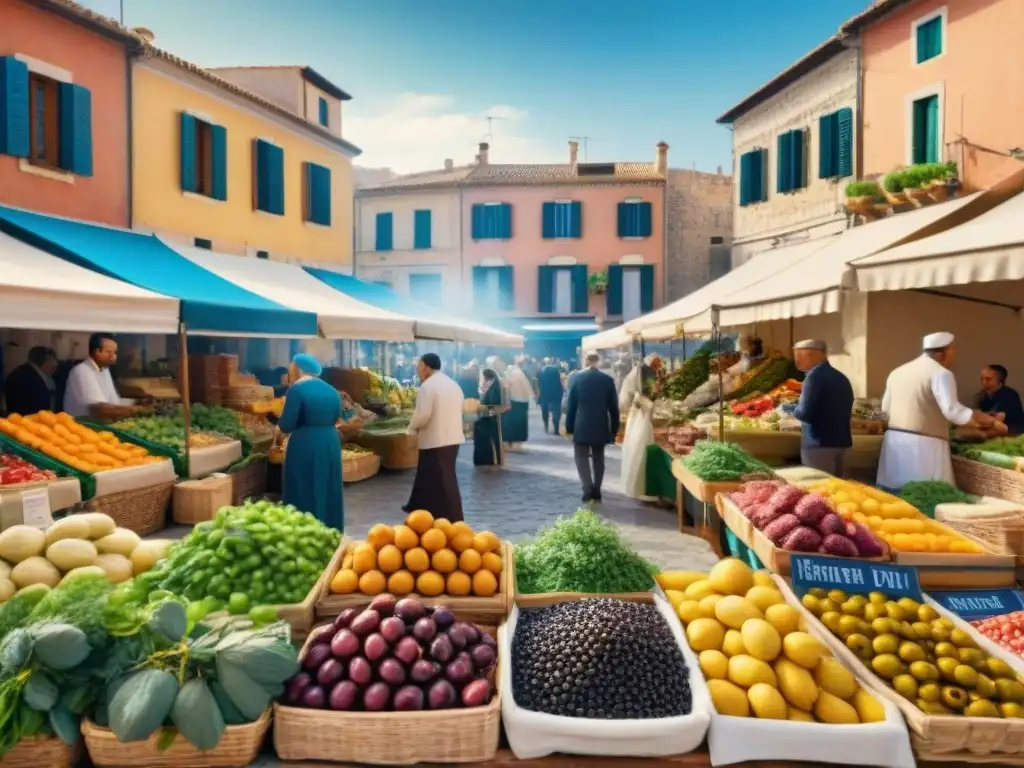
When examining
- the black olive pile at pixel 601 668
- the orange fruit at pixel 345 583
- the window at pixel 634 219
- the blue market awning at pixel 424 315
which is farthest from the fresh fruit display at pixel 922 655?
the window at pixel 634 219

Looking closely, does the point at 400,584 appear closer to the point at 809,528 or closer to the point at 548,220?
the point at 809,528

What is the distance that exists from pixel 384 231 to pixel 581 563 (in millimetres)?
28541

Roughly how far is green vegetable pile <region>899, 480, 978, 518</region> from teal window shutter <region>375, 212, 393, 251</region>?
27113 mm

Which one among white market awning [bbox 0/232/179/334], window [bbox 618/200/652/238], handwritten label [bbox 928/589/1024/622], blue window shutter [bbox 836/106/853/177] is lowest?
handwritten label [bbox 928/589/1024/622]

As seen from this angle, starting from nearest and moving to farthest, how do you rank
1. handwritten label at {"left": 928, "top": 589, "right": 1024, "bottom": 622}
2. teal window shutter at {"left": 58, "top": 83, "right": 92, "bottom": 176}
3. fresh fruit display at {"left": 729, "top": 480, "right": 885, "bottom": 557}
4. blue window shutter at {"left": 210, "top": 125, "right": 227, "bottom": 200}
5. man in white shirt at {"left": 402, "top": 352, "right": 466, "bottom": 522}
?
handwritten label at {"left": 928, "top": 589, "right": 1024, "bottom": 622} < fresh fruit display at {"left": 729, "top": 480, "right": 885, "bottom": 557} < man in white shirt at {"left": 402, "top": 352, "right": 466, "bottom": 522} < teal window shutter at {"left": 58, "top": 83, "right": 92, "bottom": 176} < blue window shutter at {"left": 210, "top": 125, "right": 227, "bottom": 200}

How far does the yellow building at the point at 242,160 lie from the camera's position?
11.7 metres

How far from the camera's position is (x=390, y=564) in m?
3.58

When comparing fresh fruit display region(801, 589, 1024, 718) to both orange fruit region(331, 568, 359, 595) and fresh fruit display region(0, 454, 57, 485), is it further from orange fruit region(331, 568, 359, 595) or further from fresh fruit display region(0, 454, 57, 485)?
fresh fruit display region(0, 454, 57, 485)

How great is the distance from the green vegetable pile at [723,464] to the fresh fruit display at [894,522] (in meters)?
1.11

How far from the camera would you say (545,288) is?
30.0 metres

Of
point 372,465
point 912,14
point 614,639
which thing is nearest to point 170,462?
point 372,465

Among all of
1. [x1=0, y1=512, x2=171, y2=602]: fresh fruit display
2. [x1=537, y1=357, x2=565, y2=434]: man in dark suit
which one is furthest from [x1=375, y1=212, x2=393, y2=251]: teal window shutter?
[x1=0, y1=512, x2=171, y2=602]: fresh fruit display

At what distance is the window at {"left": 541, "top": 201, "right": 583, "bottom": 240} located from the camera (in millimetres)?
29641

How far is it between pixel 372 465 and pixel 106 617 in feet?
27.6
